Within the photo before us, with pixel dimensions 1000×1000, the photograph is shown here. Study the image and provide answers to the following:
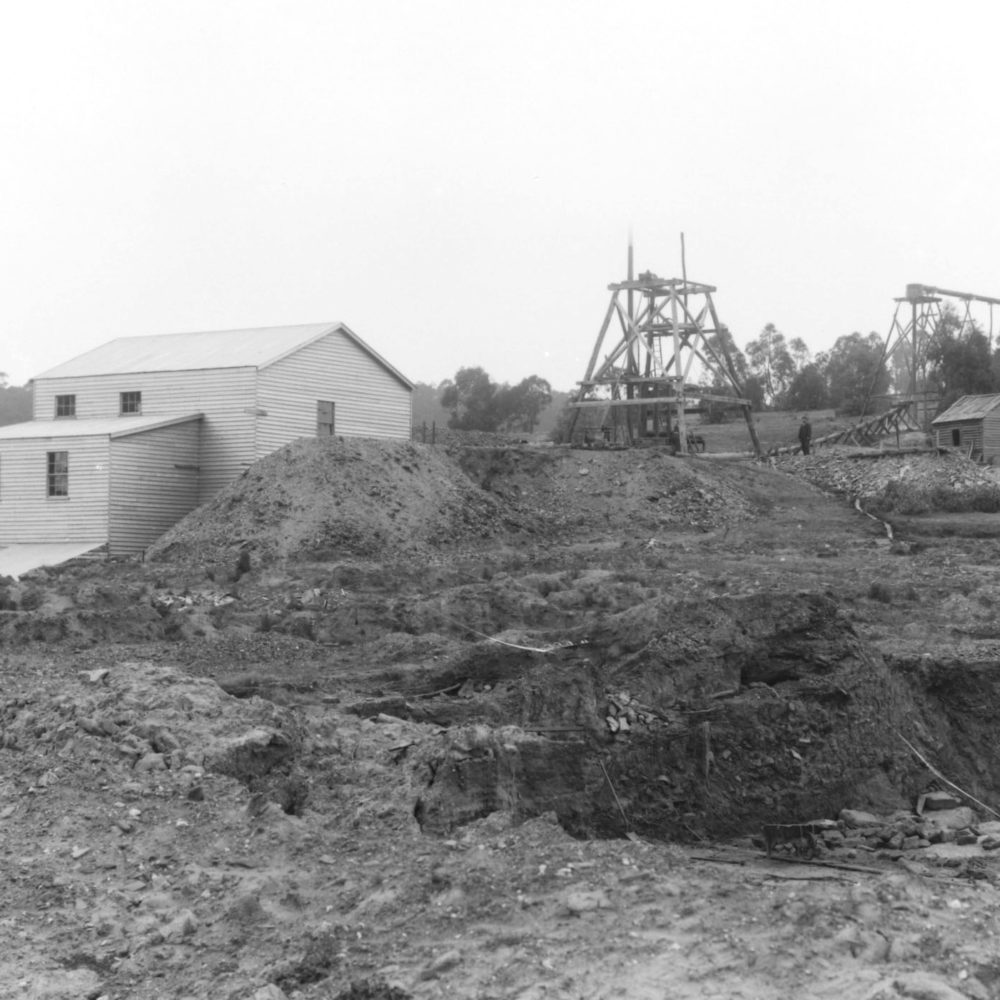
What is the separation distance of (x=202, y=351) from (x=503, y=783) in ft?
91.3

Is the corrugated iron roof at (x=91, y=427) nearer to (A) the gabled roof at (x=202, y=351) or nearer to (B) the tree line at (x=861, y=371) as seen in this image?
(A) the gabled roof at (x=202, y=351)

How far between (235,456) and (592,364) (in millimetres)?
17683

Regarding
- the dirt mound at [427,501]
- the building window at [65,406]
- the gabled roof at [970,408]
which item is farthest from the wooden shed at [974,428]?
the building window at [65,406]

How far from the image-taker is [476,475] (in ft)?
121

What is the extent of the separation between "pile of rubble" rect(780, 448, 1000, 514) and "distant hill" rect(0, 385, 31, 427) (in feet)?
218

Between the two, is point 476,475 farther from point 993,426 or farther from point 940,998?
point 940,998

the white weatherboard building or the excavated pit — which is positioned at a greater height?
the white weatherboard building

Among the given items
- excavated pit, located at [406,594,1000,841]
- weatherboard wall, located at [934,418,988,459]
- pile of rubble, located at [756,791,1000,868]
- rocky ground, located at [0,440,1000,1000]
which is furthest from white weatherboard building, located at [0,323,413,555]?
pile of rubble, located at [756,791,1000,868]

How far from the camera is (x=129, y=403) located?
36406 millimetres

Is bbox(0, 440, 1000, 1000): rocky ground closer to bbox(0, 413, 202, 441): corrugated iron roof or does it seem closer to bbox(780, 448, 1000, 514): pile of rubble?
bbox(0, 413, 202, 441): corrugated iron roof

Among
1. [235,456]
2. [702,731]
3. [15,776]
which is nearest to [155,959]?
[15,776]

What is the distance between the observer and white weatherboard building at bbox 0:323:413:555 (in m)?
32.5

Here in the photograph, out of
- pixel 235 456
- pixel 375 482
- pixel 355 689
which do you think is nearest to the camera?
pixel 355 689

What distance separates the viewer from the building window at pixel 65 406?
37.4 meters
